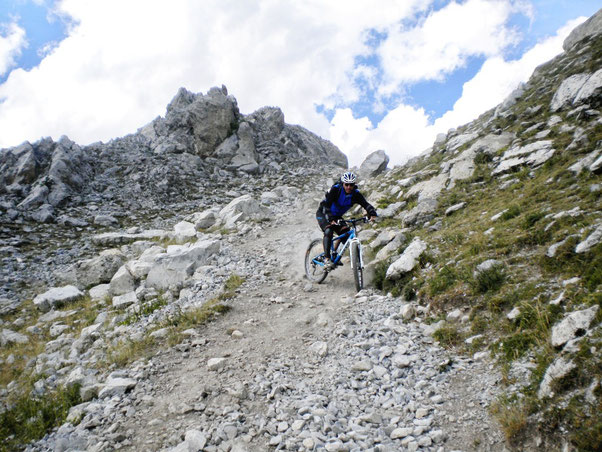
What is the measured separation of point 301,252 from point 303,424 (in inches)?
418

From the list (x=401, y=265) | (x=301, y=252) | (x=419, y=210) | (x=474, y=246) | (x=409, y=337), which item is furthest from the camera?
(x=301, y=252)

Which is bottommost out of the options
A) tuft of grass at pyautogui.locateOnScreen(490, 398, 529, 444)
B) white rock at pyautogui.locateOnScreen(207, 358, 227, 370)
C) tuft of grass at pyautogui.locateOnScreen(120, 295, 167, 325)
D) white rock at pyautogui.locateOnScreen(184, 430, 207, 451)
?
white rock at pyautogui.locateOnScreen(184, 430, 207, 451)

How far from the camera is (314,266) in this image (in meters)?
13.0

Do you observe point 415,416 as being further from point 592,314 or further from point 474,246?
point 474,246

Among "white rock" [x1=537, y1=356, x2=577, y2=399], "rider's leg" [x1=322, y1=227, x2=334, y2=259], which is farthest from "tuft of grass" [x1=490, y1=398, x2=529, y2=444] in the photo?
"rider's leg" [x1=322, y1=227, x2=334, y2=259]

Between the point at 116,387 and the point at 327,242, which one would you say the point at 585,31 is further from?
the point at 116,387

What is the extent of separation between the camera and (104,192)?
32906 millimetres

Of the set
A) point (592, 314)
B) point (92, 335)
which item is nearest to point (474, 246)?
point (592, 314)

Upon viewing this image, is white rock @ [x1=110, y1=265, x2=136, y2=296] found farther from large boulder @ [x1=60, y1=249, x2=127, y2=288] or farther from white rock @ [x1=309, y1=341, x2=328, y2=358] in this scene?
white rock @ [x1=309, y1=341, x2=328, y2=358]

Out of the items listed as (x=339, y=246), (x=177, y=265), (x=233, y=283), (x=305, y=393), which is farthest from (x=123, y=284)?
(x=305, y=393)

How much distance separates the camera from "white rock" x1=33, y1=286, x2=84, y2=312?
49.8 feet

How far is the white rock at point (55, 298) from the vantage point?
1519cm

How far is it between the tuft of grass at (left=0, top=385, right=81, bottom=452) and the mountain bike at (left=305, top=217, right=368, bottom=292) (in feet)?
25.2

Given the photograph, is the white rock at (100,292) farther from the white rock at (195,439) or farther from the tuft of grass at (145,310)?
the white rock at (195,439)
